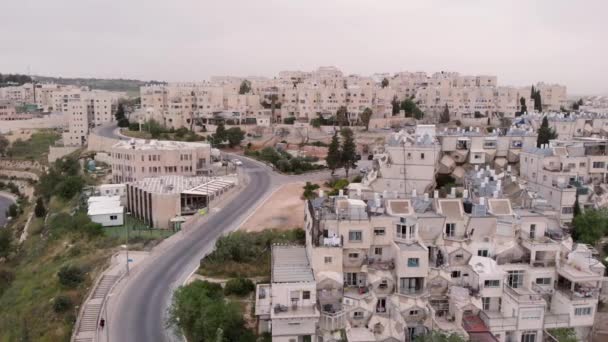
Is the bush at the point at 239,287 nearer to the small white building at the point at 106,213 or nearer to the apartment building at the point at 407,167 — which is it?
the small white building at the point at 106,213

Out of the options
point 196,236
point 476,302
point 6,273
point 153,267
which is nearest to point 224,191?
point 196,236

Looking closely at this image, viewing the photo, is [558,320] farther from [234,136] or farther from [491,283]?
[234,136]

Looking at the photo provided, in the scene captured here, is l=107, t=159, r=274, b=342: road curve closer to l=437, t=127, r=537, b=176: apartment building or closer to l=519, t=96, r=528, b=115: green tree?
l=437, t=127, r=537, b=176: apartment building

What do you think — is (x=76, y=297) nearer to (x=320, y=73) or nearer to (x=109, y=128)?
(x=109, y=128)

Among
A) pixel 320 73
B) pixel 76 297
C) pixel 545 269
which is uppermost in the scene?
pixel 320 73

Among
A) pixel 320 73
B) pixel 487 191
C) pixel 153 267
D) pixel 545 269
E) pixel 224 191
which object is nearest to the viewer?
pixel 545 269
